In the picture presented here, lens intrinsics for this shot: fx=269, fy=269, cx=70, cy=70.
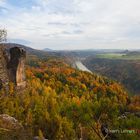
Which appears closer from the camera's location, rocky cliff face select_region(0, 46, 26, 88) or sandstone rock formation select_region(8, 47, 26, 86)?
rocky cliff face select_region(0, 46, 26, 88)

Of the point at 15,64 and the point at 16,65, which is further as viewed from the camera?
the point at 16,65

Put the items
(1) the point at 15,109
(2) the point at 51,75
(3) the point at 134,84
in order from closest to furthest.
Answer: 1. (1) the point at 15,109
2. (2) the point at 51,75
3. (3) the point at 134,84

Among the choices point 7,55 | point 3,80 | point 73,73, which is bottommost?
point 73,73

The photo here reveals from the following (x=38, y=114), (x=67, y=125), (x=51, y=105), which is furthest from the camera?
(x=51, y=105)

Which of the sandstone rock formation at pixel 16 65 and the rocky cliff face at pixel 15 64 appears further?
the sandstone rock formation at pixel 16 65

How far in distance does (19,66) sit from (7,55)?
355cm

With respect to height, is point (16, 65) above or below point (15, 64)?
below

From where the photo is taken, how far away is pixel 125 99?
403 ft

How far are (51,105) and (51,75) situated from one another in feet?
184

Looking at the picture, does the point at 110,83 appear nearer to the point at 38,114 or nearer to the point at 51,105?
the point at 51,105

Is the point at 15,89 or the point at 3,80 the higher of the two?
the point at 3,80

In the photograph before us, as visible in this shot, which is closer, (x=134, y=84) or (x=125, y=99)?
(x=125, y=99)

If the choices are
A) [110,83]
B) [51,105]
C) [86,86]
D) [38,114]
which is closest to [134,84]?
[110,83]

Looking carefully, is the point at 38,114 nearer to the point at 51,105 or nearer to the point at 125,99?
the point at 51,105
